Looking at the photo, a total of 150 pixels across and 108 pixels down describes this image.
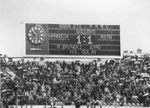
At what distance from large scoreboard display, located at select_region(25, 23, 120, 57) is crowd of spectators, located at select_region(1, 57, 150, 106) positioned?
1307 mm

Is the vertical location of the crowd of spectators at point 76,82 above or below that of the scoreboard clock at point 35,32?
below

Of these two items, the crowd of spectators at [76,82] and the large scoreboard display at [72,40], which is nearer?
the crowd of spectators at [76,82]

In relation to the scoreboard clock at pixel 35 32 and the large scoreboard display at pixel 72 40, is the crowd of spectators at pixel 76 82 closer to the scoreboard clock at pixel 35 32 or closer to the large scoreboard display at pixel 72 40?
the large scoreboard display at pixel 72 40

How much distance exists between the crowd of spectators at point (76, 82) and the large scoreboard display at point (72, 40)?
4.29 ft

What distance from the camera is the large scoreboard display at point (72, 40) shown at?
116ft

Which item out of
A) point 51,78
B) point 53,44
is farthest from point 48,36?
point 51,78

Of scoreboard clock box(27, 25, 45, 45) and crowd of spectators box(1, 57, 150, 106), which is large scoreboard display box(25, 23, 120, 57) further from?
crowd of spectators box(1, 57, 150, 106)

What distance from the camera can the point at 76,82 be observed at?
33656 mm

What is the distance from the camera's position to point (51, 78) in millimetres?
34031

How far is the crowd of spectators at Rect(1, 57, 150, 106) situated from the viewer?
31672mm

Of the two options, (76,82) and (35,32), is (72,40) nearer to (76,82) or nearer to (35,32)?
(35,32)

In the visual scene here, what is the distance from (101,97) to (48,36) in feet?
24.0

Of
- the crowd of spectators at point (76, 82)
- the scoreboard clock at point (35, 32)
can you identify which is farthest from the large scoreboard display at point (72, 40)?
the crowd of spectators at point (76, 82)

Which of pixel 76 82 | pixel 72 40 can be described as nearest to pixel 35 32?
pixel 72 40
